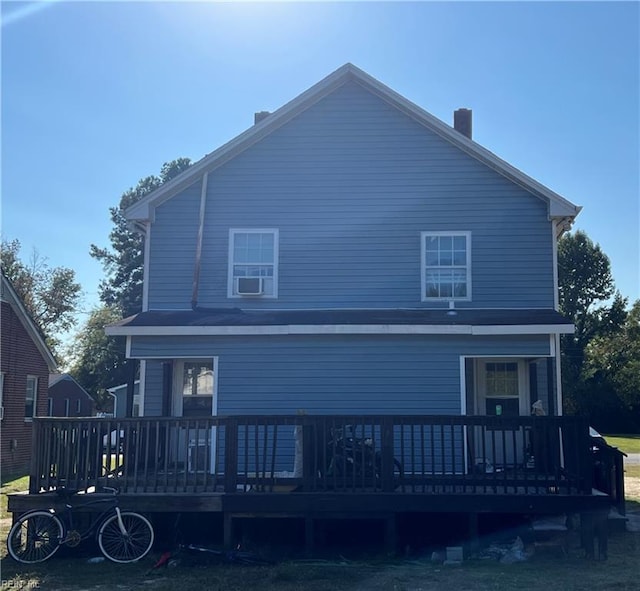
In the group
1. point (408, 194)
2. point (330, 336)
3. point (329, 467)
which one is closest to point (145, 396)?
point (330, 336)

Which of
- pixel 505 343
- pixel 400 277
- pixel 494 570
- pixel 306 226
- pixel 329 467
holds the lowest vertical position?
pixel 494 570

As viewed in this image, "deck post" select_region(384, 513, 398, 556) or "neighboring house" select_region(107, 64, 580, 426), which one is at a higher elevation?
"neighboring house" select_region(107, 64, 580, 426)

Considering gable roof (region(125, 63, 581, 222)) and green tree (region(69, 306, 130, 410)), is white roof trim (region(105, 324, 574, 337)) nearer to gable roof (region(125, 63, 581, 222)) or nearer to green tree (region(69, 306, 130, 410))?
gable roof (region(125, 63, 581, 222))

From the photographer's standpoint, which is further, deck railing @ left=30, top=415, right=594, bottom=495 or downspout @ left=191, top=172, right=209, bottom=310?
downspout @ left=191, top=172, right=209, bottom=310

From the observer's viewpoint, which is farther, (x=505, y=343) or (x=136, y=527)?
(x=505, y=343)

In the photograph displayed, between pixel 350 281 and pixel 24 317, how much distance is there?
12.8 meters

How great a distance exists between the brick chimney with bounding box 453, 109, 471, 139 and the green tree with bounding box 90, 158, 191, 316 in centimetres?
3400

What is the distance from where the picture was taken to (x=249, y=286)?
44.9ft

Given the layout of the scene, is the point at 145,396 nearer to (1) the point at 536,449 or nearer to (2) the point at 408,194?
(2) the point at 408,194

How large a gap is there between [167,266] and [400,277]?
4.36 meters

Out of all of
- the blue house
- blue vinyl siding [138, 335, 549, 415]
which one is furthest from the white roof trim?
blue vinyl siding [138, 335, 549, 415]

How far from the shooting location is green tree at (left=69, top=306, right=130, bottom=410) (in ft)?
177

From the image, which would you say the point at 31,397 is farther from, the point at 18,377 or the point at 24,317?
the point at 24,317

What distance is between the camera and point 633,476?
19.8 metres
